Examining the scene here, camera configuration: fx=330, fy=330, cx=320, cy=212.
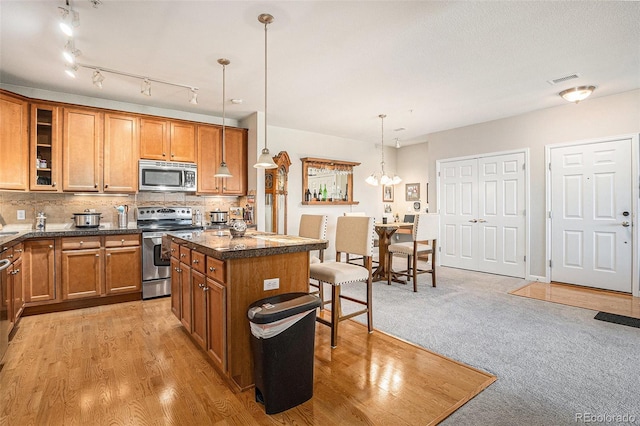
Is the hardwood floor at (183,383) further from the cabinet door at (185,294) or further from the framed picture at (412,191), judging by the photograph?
the framed picture at (412,191)

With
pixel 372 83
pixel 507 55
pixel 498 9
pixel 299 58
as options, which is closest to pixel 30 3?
pixel 299 58

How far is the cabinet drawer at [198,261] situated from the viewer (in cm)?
239

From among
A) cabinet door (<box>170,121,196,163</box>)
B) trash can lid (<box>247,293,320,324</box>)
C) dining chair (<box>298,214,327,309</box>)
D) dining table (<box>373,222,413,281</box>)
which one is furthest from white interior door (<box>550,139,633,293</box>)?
cabinet door (<box>170,121,196,163</box>)

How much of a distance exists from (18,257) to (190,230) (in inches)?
68.5

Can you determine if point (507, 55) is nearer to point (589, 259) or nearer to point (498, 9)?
point (498, 9)

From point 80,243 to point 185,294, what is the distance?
189 cm

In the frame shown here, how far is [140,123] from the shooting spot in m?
4.43

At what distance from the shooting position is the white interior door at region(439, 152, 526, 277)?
208 inches

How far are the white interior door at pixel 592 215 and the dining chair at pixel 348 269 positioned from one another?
11.4 ft

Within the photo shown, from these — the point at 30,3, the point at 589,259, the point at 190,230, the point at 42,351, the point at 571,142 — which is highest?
the point at 30,3

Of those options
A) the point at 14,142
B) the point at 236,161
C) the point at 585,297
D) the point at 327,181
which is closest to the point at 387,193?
the point at 327,181

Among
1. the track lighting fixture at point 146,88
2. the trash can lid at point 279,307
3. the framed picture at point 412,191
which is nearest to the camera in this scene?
the trash can lid at point 279,307

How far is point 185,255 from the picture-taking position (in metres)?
2.77

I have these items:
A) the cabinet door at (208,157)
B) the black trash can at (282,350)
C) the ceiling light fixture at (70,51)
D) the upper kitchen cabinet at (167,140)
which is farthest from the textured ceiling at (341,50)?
the black trash can at (282,350)
